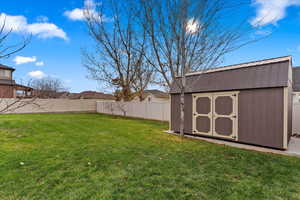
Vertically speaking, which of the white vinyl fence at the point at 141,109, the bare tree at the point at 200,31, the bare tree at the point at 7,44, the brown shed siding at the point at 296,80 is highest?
the bare tree at the point at 200,31

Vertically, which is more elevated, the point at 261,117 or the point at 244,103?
the point at 244,103

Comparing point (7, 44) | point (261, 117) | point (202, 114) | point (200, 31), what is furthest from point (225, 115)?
point (7, 44)

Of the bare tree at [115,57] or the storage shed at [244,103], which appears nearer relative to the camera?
the storage shed at [244,103]

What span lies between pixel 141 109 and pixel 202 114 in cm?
636

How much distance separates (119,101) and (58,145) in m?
8.83

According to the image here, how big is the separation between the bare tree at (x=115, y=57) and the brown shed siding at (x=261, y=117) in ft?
23.7

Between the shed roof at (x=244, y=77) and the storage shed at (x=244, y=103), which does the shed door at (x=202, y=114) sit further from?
the shed roof at (x=244, y=77)

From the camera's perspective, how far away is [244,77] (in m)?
4.43

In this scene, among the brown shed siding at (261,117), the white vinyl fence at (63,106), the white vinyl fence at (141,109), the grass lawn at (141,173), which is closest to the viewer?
the grass lawn at (141,173)

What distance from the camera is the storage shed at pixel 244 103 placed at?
3.85 meters

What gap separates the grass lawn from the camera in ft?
6.44

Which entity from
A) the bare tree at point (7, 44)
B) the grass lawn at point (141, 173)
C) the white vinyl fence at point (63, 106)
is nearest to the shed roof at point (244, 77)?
the grass lawn at point (141, 173)

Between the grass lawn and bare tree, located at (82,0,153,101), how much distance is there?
25.8 ft

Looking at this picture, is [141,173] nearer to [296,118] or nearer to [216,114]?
[216,114]
